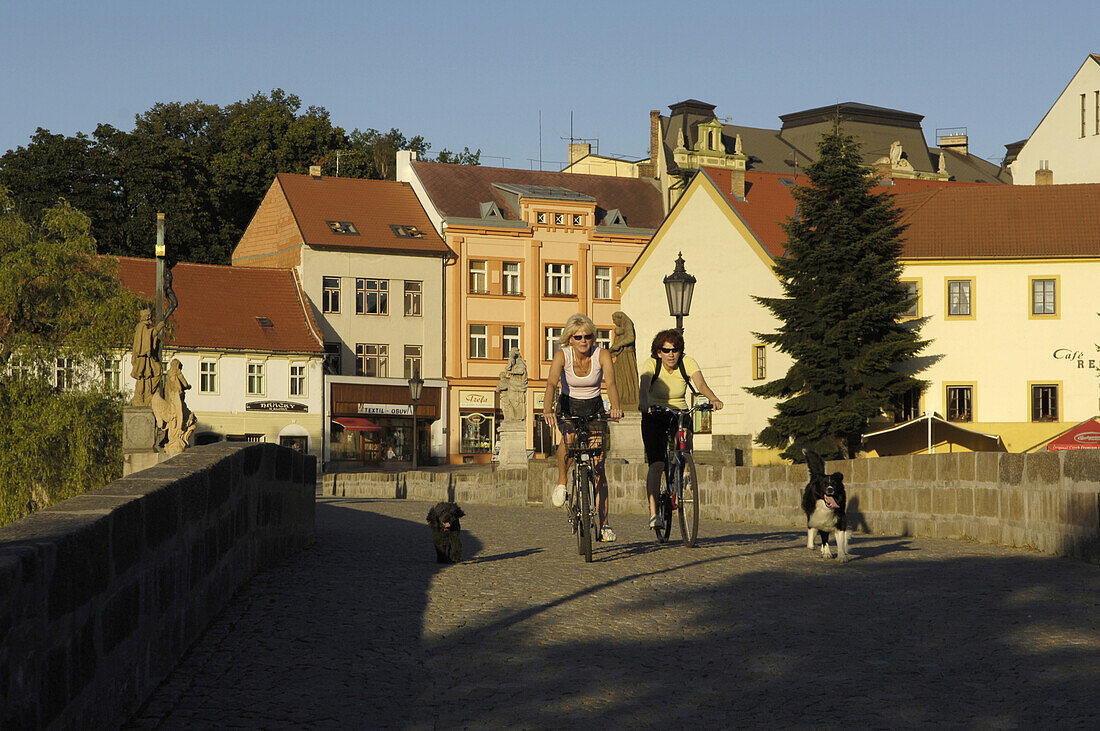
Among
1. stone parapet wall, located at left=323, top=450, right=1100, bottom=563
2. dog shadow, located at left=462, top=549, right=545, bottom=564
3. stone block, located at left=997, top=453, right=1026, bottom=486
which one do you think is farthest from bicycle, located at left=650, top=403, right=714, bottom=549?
stone block, located at left=997, top=453, right=1026, bottom=486

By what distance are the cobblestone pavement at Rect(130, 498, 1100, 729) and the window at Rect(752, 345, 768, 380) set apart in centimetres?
4309

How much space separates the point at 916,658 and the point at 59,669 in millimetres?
3951

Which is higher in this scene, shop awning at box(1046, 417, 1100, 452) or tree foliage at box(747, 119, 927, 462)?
tree foliage at box(747, 119, 927, 462)

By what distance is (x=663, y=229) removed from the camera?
197 feet

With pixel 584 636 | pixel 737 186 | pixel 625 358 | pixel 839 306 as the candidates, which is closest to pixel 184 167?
pixel 737 186

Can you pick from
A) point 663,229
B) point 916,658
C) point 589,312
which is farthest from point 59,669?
point 589,312

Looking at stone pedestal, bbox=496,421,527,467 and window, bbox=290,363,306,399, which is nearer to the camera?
stone pedestal, bbox=496,421,527,467

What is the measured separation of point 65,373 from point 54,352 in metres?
0.77

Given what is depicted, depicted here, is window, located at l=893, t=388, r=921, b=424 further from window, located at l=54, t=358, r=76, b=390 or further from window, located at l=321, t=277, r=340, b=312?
window, located at l=54, t=358, r=76, b=390

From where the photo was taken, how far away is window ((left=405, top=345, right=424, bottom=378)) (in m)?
65.8

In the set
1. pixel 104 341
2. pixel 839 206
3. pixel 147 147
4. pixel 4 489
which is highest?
pixel 147 147

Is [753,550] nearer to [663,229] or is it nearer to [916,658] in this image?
[916,658]

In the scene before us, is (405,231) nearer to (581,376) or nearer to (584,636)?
(581,376)

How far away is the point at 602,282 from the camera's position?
70.8 metres
